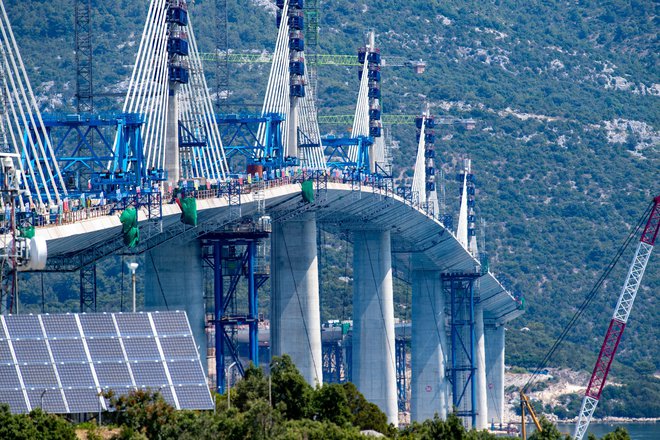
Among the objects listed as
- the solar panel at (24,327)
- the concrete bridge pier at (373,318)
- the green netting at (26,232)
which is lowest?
the concrete bridge pier at (373,318)

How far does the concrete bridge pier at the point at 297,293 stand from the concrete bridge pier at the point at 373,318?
82.0 feet

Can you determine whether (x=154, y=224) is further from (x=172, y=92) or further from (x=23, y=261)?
(x=23, y=261)

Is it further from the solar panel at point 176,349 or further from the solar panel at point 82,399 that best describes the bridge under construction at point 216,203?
the solar panel at point 176,349

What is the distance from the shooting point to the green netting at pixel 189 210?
4072 inches

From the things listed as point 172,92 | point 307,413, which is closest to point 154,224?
point 172,92

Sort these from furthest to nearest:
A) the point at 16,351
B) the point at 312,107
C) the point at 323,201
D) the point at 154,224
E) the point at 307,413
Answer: the point at 312,107
the point at 323,201
the point at 154,224
the point at 307,413
the point at 16,351

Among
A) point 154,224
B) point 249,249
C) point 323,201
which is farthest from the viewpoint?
point 323,201

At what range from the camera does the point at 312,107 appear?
151 meters

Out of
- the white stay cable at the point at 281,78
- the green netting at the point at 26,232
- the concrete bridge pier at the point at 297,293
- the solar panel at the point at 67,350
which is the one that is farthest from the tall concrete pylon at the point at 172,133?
the solar panel at the point at 67,350

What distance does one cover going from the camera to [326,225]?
544 ft

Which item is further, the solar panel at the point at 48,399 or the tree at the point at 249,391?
the tree at the point at 249,391

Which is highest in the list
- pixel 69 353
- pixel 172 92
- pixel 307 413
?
pixel 172 92

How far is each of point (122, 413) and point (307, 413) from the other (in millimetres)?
15054

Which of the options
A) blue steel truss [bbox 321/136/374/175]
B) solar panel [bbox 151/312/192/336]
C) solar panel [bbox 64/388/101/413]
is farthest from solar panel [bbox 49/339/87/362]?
blue steel truss [bbox 321/136/374/175]
